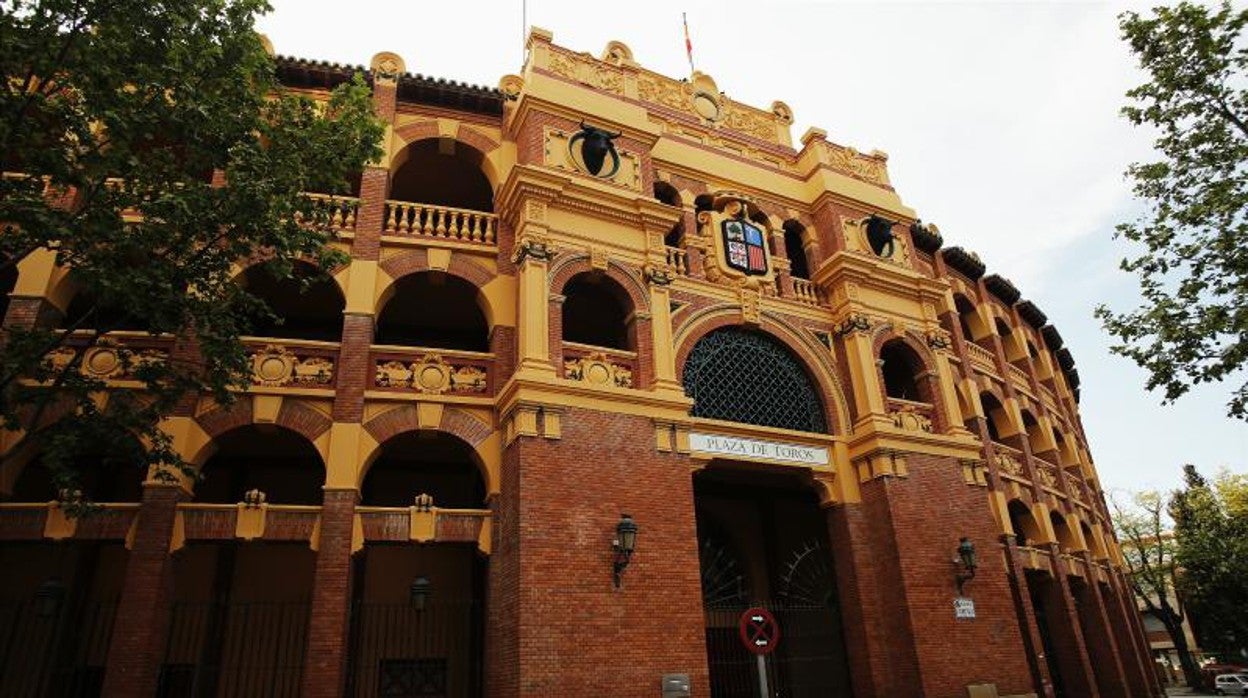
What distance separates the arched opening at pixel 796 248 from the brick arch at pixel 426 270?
25.4ft

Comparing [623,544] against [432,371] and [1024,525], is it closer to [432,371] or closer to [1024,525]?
[432,371]

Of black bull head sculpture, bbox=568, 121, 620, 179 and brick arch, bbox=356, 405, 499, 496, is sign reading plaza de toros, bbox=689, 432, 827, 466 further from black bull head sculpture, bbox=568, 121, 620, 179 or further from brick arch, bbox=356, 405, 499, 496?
black bull head sculpture, bbox=568, 121, 620, 179

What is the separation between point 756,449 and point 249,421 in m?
8.96

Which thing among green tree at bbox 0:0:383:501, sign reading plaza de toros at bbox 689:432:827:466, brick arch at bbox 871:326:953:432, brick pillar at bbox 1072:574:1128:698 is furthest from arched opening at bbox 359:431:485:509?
brick pillar at bbox 1072:574:1128:698

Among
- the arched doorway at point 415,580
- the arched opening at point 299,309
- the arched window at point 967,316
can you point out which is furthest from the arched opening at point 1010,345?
the arched opening at point 299,309

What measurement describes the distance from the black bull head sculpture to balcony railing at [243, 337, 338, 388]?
5899mm

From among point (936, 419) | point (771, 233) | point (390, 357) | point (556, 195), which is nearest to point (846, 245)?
point (771, 233)

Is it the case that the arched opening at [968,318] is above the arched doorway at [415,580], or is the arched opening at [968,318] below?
above

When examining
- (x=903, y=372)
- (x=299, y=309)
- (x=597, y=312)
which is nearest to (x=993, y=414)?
(x=903, y=372)

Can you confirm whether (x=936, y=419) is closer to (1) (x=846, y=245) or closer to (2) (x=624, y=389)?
(1) (x=846, y=245)

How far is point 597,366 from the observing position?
517 inches

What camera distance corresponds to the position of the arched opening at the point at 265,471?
46.8ft

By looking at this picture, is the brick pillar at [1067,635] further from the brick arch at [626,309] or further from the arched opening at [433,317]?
the arched opening at [433,317]

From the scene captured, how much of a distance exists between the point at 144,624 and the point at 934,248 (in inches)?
789
